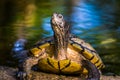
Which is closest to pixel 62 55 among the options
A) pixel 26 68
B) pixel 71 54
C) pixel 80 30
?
pixel 71 54

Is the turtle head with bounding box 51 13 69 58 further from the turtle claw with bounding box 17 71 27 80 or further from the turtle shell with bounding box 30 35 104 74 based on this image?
the turtle claw with bounding box 17 71 27 80

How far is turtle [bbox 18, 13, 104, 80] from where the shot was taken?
11.4 ft

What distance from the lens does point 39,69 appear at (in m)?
3.80

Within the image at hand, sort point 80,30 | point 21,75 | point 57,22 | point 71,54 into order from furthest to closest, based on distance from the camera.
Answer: point 80,30
point 71,54
point 21,75
point 57,22

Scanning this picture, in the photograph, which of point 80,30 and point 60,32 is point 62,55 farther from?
point 80,30

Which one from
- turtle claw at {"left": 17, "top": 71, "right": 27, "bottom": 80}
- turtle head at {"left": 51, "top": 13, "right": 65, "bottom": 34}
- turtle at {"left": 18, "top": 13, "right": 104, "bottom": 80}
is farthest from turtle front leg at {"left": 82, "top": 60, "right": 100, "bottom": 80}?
turtle claw at {"left": 17, "top": 71, "right": 27, "bottom": 80}

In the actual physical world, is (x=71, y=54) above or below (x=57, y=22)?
below

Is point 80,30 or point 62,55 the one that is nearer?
point 62,55

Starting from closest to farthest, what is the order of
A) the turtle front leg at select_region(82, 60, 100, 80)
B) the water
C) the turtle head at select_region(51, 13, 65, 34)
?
the turtle head at select_region(51, 13, 65, 34), the turtle front leg at select_region(82, 60, 100, 80), the water

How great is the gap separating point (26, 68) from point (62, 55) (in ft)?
1.15

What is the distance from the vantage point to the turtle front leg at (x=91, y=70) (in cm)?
350

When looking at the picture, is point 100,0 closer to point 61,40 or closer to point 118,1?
point 118,1

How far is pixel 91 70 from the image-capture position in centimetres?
356

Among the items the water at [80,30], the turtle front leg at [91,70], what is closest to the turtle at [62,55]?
the turtle front leg at [91,70]
